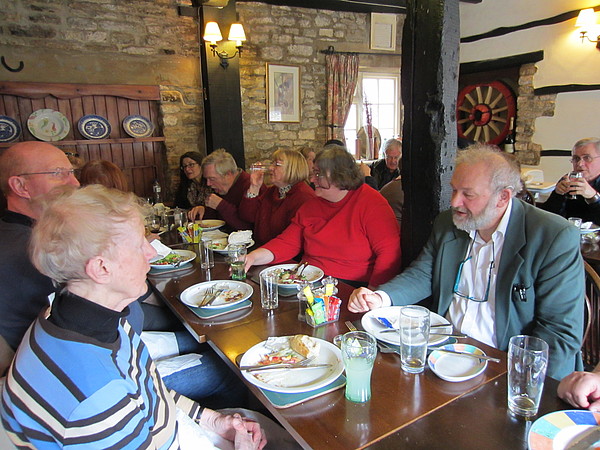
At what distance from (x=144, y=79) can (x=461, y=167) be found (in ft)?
14.3

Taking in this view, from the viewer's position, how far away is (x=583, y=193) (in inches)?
112

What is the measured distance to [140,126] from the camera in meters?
4.94

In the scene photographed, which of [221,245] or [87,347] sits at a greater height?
[87,347]

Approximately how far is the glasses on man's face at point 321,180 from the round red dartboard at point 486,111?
442 centimetres

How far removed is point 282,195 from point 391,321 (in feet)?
5.09

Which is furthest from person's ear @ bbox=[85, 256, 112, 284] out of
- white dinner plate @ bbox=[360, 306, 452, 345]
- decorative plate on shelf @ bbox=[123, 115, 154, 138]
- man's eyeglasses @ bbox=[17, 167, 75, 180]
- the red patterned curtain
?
the red patterned curtain

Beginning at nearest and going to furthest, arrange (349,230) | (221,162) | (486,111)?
(349,230) → (221,162) → (486,111)

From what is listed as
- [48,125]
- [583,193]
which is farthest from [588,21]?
[48,125]

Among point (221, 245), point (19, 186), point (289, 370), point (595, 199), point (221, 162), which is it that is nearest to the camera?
point (289, 370)

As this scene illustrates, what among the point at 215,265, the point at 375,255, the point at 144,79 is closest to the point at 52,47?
the point at 144,79

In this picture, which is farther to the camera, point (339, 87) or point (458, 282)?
point (339, 87)

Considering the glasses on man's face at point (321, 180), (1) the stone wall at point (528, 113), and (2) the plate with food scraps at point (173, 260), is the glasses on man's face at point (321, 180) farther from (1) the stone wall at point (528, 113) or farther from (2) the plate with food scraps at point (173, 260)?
(1) the stone wall at point (528, 113)

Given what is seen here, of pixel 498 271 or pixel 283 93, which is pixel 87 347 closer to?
pixel 498 271

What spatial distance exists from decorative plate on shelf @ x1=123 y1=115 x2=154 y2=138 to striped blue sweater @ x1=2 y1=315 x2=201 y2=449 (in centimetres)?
438
